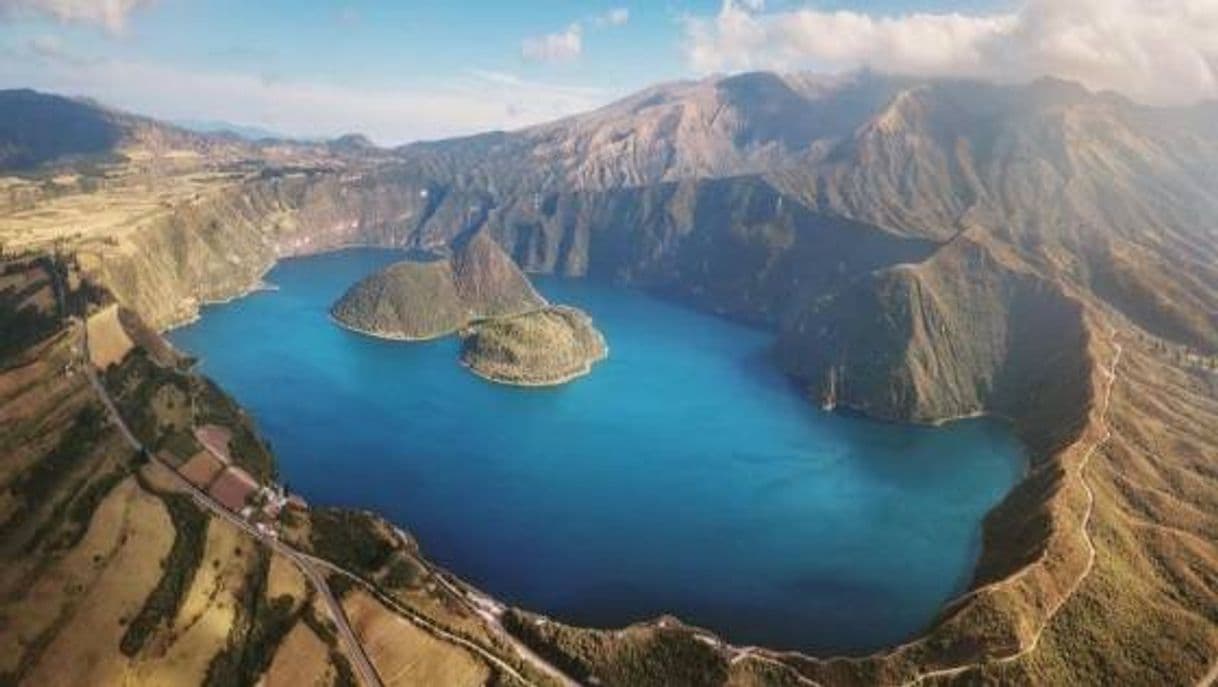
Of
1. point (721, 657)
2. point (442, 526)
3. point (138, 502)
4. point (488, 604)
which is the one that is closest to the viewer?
point (721, 657)

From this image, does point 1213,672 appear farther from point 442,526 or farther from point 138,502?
point 138,502

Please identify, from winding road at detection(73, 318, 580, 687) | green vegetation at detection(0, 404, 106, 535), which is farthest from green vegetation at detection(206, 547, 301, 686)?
green vegetation at detection(0, 404, 106, 535)

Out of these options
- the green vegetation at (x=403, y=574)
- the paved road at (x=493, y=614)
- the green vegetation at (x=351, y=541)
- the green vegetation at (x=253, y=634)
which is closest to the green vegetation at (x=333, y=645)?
the green vegetation at (x=253, y=634)

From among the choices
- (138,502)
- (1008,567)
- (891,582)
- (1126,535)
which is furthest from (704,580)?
(138,502)

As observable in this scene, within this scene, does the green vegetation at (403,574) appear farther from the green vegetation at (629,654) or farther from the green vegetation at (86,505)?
the green vegetation at (86,505)

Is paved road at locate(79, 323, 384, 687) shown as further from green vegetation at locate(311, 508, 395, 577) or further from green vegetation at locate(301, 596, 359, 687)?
green vegetation at locate(311, 508, 395, 577)

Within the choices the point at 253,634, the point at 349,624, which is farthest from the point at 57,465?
the point at 349,624
